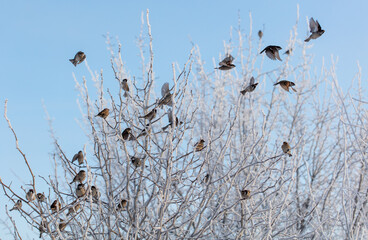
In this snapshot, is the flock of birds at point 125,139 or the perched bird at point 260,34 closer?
the flock of birds at point 125,139

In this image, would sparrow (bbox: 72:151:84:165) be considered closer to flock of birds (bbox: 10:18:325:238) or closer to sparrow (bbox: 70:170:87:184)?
flock of birds (bbox: 10:18:325:238)

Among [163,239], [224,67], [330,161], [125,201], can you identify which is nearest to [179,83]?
[224,67]

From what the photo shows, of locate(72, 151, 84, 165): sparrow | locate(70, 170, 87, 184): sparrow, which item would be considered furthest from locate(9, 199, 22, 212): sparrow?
locate(72, 151, 84, 165): sparrow

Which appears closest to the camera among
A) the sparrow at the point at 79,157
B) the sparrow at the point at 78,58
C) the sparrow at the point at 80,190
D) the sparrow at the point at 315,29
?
the sparrow at the point at 80,190

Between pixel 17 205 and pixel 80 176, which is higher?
pixel 80 176

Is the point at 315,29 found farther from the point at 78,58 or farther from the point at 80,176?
the point at 80,176

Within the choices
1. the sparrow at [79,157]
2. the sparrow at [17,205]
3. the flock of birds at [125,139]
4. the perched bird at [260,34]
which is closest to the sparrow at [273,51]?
the flock of birds at [125,139]

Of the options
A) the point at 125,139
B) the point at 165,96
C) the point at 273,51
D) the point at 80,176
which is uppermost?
the point at 273,51

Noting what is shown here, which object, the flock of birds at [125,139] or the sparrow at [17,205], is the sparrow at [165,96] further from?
the sparrow at [17,205]

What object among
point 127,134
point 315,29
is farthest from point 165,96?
point 315,29

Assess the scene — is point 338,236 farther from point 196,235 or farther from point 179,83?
point 179,83

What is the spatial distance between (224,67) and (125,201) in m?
1.28

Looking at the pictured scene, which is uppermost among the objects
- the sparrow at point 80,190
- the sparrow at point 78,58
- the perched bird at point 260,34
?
the perched bird at point 260,34

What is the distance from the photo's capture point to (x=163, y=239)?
307 cm
